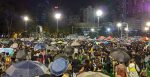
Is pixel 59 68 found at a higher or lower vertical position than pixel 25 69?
higher

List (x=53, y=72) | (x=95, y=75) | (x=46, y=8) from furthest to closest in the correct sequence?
(x=46, y=8), (x=53, y=72), (x=95, y=75)

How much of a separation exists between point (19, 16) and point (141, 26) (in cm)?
3371

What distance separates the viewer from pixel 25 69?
37.3ft

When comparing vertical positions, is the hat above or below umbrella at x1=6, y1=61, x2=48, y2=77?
above

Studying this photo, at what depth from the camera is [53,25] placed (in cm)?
13088

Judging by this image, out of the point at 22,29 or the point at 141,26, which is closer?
the point at 22,29

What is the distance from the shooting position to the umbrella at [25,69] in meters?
11.2

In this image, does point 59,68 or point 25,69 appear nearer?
point 59,68

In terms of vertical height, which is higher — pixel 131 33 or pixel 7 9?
pixel 7 9

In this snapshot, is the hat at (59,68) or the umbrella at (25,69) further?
the umbrella at (25,69)

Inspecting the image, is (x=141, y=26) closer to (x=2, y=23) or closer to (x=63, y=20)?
(x=2, y=23)

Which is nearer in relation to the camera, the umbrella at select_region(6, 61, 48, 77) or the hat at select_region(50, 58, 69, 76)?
the hat at select_region(50, 58, 69, 76)

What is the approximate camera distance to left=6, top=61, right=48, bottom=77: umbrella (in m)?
11.2

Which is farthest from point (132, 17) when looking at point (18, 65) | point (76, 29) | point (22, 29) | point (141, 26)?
point (18, 65)
